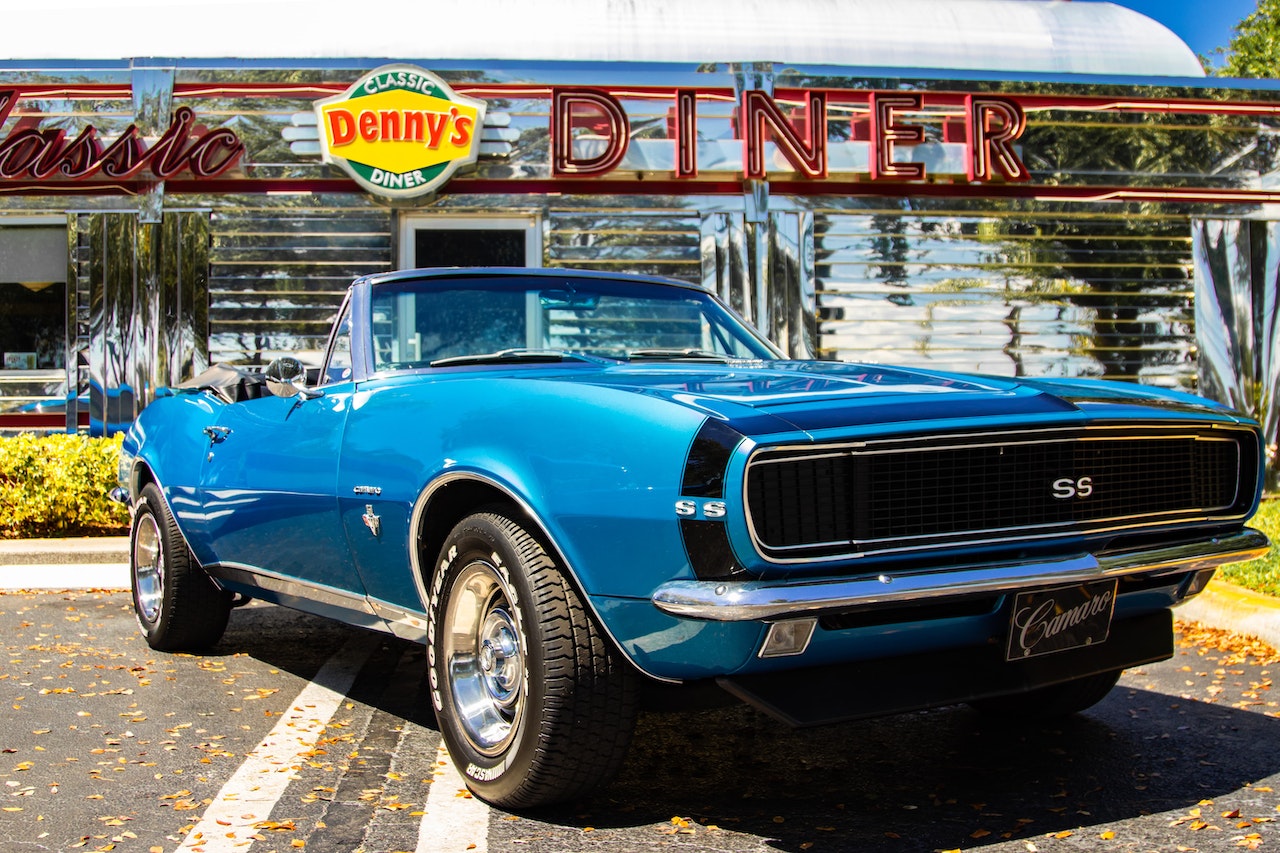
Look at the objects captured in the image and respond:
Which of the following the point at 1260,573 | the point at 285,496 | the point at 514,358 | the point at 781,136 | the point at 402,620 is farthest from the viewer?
the point at 781,136

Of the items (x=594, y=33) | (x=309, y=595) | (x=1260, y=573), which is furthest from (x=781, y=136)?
(x=309, y=595)

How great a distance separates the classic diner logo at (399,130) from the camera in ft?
34.0

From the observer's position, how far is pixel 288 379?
4406 mm

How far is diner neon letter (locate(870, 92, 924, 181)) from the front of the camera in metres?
10.6

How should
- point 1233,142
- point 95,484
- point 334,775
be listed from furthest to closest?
point 1233,142 < point 95,484 < point 334,775

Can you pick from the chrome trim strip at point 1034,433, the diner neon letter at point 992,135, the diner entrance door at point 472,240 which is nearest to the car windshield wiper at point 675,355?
the chrome trim strip at point 1034,433

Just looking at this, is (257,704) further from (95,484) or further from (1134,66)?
(1134,66)

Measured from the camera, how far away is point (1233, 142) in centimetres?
1130

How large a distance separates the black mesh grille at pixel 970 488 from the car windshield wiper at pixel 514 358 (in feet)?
4.66

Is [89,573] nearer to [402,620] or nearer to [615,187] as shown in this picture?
[402,620]

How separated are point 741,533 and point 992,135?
29.8 feet

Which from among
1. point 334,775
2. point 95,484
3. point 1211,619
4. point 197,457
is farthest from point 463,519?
point 95,484

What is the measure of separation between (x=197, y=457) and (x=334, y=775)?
5.98ft

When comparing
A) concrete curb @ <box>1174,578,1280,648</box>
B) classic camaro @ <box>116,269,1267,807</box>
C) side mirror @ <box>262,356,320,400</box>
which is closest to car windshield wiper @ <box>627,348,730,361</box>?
classic camaro @ <box>116,269,1267,807</box>
